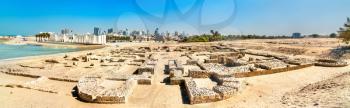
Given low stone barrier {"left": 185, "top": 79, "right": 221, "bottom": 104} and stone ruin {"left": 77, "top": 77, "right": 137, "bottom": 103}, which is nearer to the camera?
low stone barrier {"left": 185, "top": 79, "right": 221, "bottom": 104}

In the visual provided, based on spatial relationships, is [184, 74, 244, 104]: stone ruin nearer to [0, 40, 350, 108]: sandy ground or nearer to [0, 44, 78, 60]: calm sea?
[0, 40, 350, 108]: sandy ground

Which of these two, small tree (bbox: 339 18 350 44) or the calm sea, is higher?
small tree (bbox: 339 18 350 44)

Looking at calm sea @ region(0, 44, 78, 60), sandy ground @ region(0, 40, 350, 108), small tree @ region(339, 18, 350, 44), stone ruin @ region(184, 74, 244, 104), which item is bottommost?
calm sea @ region(0, 44, 78, 60)

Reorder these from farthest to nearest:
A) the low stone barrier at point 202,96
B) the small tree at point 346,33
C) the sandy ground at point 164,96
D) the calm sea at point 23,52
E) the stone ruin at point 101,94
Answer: the calm sea at point 23,52 < the small tree at point 346,33 < the stone ruin at point 101,94 < the low stone barrier at point 202,96 < the sandy ground at point 164,96

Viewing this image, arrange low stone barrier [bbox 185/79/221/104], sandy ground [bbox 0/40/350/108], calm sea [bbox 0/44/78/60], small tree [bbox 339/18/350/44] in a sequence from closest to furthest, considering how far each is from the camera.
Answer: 1. sandy ground [bbox 0/40/350/108]
2. low stone barrier [bbox 185/79/221/104]
3. small tree [bbox 339/18/350/44]
4. calm sea [bbox 0/44/78/60]

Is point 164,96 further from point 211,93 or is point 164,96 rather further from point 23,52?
point 23,52

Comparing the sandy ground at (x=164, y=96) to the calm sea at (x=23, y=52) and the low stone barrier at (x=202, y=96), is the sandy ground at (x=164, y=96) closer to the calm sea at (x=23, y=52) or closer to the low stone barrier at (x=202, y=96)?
the low stone barrier at (x=202, y=96)

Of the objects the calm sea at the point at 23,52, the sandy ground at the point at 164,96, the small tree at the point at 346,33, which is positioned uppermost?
the small tree at the point at 346,33

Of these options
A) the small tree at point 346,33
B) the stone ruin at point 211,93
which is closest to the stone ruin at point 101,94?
the stone ruin at point 211,93

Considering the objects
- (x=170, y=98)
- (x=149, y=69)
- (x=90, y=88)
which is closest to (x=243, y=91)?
(x=170, y=98)

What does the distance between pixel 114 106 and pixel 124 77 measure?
5799 millimetres

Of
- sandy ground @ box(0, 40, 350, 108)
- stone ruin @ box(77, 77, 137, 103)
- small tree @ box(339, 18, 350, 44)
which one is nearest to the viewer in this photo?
sandy ground @ box(0, 40, 350, 108)

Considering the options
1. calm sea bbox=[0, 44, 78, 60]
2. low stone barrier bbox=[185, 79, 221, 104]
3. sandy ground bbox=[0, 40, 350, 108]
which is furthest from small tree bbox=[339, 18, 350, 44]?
calm sea bbox=[0, 44, 78, 60]

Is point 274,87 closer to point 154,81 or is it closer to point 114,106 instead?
point 154,81
